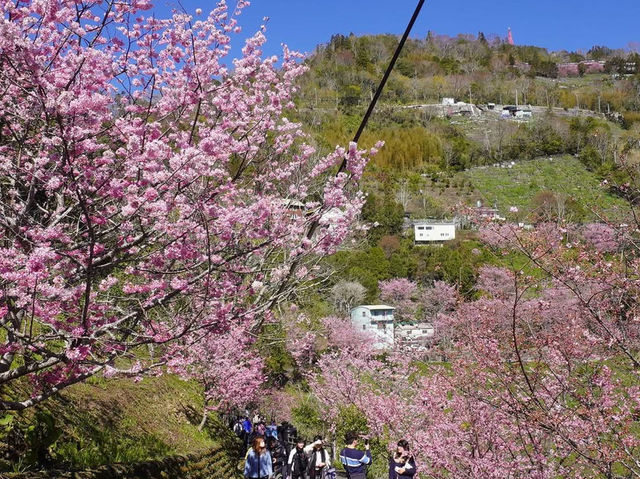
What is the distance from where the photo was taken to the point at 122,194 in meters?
3.49

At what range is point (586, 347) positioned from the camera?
7184 millimetres

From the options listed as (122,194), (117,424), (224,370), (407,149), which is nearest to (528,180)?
(407,149)

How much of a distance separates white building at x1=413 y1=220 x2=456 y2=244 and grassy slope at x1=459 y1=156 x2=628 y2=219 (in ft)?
45.6

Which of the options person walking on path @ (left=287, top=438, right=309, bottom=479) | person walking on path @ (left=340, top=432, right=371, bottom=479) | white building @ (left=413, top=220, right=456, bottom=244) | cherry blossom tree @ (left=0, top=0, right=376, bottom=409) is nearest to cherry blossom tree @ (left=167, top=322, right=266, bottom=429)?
person walking on path @ (left=287, top=438, right=309, bottom=479)

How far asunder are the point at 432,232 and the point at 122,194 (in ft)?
203

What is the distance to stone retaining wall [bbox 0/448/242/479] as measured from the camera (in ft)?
13.9

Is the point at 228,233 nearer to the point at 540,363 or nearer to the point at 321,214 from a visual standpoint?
the point at 321,214

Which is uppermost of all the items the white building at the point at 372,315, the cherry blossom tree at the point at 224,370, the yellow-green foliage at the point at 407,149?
the yellow-green foliage at the point at 407,149

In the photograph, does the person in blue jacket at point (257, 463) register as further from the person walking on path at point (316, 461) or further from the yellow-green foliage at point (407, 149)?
the yellow-green foliage at point (407, 149)

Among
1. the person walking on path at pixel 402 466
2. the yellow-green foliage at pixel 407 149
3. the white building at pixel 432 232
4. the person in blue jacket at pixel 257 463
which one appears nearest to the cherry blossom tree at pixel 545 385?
the person walking on path at pixel 402 466

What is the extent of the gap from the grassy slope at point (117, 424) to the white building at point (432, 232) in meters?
54.8

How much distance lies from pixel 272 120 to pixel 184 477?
4670 mm

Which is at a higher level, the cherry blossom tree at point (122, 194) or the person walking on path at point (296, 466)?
the cherry blossom tree at point (122, 194)

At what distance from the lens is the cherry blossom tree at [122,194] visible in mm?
3016
